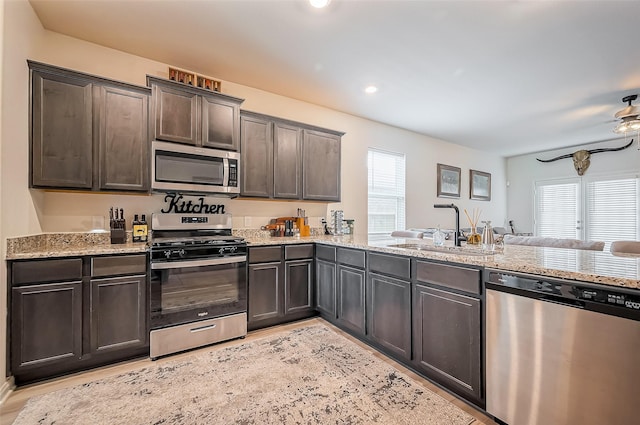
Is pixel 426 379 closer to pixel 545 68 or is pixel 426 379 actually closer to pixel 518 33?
pixel 518 33

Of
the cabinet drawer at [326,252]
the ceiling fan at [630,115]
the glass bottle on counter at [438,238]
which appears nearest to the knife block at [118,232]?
the cabinet drawer at [326,252]

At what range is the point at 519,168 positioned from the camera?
7.39 metres

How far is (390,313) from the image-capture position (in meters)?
2.38

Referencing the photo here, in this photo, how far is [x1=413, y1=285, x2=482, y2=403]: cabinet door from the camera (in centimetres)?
176

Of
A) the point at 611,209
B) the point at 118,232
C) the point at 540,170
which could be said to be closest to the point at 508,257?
the point at 118,232

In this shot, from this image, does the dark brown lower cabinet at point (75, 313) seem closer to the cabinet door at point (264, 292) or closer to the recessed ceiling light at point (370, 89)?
the cabinet door at point (264, 292)

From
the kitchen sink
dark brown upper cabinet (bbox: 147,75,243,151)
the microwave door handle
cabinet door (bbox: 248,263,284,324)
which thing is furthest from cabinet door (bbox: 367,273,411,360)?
dark brown upper cabinet (bbox: 147,75,243,151)

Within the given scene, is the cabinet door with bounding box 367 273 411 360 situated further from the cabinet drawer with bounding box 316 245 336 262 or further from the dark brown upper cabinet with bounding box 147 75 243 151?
the dark brown upper cabinet with bounding box 147 75 243 151

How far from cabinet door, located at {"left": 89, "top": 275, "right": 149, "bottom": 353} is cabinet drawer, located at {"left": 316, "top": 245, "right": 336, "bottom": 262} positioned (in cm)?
170

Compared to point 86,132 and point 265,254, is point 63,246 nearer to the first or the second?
point 86,132

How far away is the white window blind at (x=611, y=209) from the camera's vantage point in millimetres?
5711

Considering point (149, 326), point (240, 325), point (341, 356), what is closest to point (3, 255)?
point (149, 326)

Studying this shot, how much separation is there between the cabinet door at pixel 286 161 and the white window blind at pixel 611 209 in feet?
20.5

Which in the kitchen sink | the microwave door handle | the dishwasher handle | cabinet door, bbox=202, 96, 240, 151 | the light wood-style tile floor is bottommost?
the light wood-style tile floor
